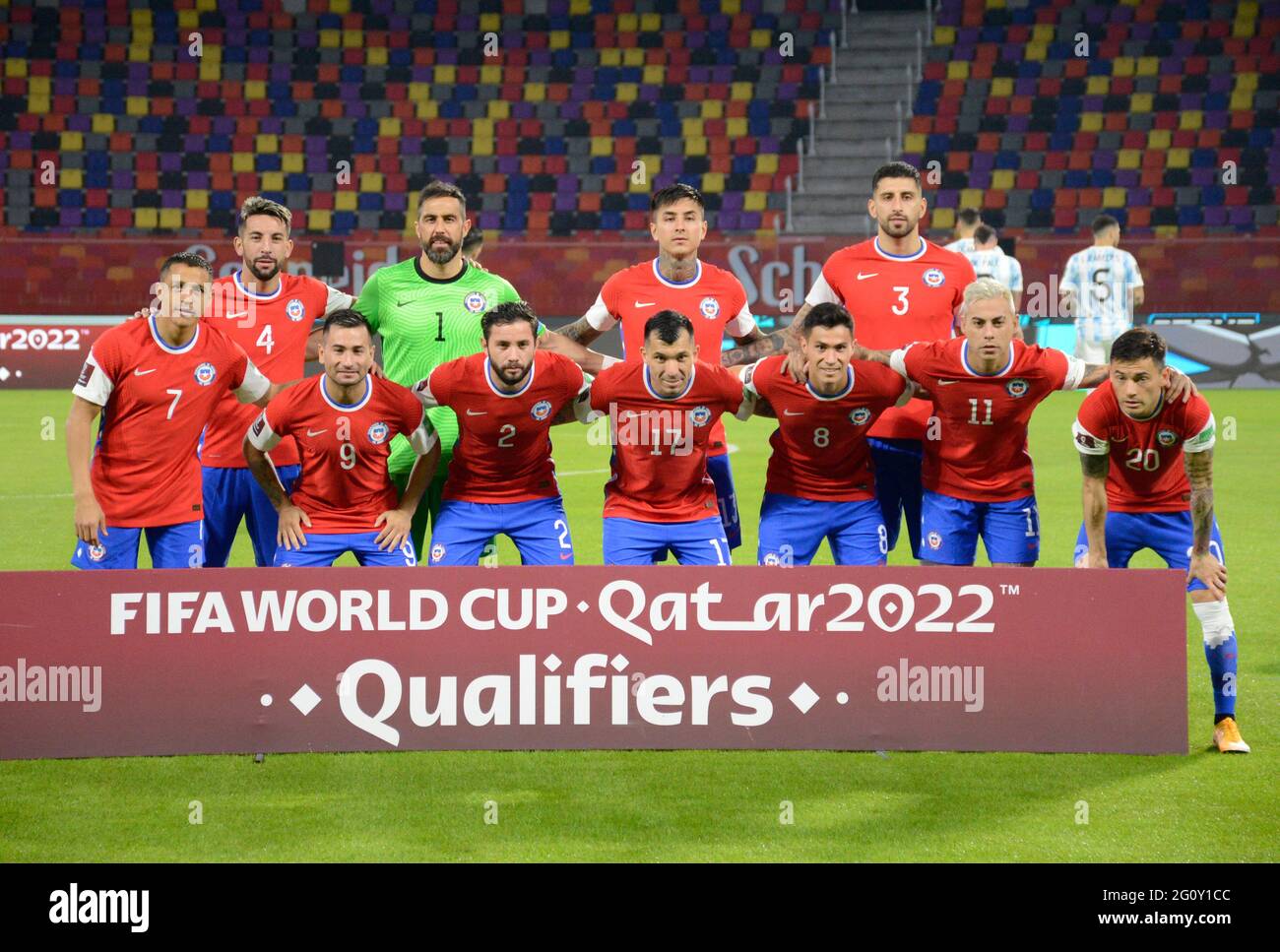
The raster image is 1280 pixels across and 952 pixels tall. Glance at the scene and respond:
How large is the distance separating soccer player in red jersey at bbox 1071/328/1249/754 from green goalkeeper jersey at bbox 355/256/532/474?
235 cm

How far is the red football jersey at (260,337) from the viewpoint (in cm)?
660

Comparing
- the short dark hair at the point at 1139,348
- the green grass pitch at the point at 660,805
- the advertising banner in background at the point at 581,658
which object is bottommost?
the green grass pitch at the point at 660,805

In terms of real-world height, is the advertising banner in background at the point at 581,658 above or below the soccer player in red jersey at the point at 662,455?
below

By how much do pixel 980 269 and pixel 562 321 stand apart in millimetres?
5680

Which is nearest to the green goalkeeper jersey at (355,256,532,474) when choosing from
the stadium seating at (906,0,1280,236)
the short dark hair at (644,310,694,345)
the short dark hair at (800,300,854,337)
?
the short dark hair at (644,310,694,345)

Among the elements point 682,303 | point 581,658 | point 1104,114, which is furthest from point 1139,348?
point 1104,114

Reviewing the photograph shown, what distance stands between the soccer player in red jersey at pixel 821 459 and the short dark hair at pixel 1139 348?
89cm

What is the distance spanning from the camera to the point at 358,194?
24.2 metres

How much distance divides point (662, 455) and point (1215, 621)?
2.14 metres

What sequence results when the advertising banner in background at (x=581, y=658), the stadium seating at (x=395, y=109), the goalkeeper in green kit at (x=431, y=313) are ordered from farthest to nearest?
the stadium seating at (x=395, y=109) < the goalkeeper in green kit at (x=431, y=313) < the advertising banner in background at (x=581, y=658)

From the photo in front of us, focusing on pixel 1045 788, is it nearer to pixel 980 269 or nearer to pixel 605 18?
pixel 980 269

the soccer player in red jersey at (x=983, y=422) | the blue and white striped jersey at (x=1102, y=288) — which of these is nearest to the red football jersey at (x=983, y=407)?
the soccer player in red jersey at (x=983, y=422)

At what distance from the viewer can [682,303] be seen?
21.9 ft

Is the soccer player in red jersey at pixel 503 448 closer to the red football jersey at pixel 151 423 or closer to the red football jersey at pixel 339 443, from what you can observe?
the red football jersey at pixel 339 443
